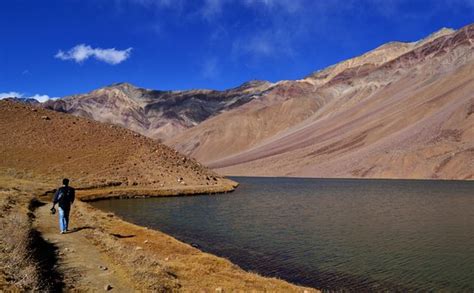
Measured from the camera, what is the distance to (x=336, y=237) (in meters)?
32.0

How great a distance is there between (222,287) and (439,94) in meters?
175

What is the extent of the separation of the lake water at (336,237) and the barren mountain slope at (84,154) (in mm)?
15282

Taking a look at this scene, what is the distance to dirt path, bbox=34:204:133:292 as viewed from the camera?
45.1 ft

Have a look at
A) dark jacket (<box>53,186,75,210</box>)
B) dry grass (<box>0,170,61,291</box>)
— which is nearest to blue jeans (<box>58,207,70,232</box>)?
dark jacket (<box>53,186,75,210</box>)

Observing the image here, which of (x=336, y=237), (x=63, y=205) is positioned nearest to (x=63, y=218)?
(x=63, y=205)

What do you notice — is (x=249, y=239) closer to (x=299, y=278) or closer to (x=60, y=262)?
(x=299, y=278)

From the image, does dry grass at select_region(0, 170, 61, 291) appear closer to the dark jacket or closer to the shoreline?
the shoreline

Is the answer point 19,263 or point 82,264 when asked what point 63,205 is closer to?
point 82,264

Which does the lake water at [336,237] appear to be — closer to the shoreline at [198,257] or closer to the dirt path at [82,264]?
the shoreline at [198,257]

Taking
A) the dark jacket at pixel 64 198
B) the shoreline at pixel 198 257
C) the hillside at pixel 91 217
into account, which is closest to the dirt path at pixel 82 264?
the hillside at pixel 91 217

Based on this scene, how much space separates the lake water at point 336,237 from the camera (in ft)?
72.3

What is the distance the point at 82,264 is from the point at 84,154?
5988 centimetres

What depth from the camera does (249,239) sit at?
31078 mm

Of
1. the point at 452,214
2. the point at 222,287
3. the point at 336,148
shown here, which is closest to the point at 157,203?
the point at 452,214
